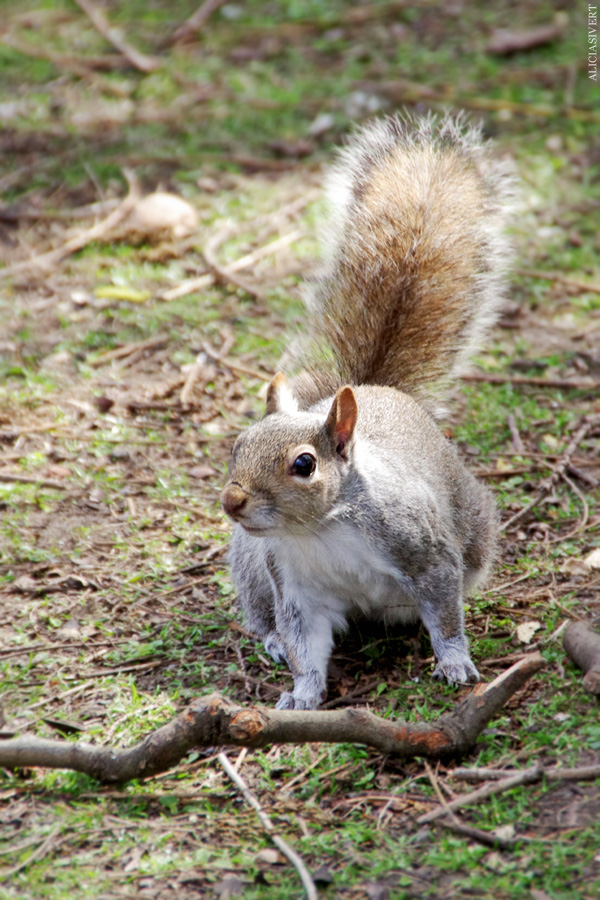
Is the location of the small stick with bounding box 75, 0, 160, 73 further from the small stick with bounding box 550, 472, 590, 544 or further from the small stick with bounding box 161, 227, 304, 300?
the small stick with bounding box 550, 472, 590, 544

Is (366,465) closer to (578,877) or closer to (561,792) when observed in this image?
(561,792)

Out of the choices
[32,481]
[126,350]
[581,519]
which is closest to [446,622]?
[581,519]

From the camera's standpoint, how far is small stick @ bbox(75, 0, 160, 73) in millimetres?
5348

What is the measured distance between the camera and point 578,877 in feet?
5.07

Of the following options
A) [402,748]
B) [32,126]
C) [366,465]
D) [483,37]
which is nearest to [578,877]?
[402,748]

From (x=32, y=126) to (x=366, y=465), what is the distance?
Result: 3.57 m

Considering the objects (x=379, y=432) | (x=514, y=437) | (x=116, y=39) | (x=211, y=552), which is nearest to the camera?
(x=379, y=432)

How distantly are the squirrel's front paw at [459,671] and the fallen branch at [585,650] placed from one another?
0.20 metres

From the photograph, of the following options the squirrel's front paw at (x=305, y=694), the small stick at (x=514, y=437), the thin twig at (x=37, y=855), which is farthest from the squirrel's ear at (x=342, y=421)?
the small stick at (x=514, y=437)

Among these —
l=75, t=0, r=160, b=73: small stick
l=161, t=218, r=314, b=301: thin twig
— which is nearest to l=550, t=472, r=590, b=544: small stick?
l=161, t=218, r=314, b=301: thin twig

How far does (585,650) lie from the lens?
200 centimetres

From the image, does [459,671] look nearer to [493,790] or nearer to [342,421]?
[493,790]

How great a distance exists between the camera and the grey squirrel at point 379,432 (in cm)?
200

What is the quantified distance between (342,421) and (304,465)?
13 centimetres
